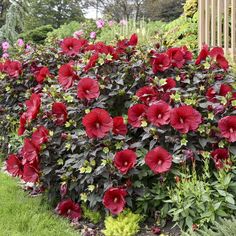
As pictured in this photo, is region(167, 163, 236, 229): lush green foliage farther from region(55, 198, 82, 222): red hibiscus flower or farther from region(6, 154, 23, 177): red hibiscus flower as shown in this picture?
region(6, 154, 23, 177): red hibiscus flower

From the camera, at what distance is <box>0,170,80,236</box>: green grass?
2684 millimetres

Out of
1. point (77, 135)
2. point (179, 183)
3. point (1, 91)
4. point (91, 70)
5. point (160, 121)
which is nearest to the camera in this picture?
point (179, 183)

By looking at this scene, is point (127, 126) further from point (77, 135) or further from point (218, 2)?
point (218, 2)

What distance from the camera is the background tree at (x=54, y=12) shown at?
23.5m

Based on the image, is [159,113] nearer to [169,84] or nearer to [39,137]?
[169,84]

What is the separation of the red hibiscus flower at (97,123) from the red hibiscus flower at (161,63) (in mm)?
586

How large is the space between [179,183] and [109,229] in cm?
50

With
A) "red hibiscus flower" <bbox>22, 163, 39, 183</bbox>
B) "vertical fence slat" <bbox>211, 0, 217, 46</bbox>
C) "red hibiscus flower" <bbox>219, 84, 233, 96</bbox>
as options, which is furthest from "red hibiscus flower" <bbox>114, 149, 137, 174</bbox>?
"vertical fence slat" <bbox>211, 0, 217, 46</bbox>

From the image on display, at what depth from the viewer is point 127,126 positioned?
9.72ft

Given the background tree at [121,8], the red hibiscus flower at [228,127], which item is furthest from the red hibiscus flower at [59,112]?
the background tree at [121,8]

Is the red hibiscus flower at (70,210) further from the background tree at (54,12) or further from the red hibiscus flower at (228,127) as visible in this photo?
the background tree at (54,12)

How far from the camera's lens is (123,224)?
2605mm

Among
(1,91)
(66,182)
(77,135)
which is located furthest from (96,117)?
(1,91)

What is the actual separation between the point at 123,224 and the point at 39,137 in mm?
828
